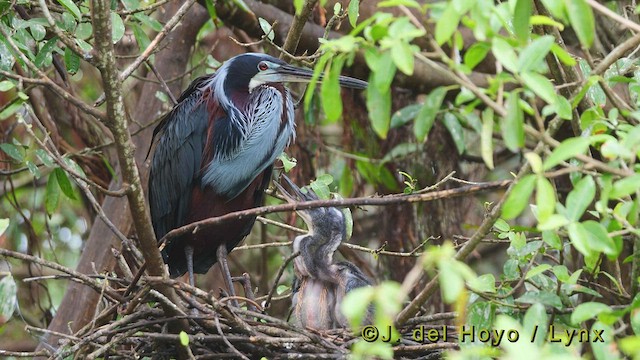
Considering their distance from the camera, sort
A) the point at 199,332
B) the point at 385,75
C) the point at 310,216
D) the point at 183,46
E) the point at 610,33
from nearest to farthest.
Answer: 1. the point at 385,75
2. the point at 199,332
3. the point at 310,216
4. the point at 183,46
5. the point at 610,33

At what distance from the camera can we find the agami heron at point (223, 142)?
4457mm

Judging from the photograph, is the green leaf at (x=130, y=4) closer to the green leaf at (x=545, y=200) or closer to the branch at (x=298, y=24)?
the branch at (x=298, y=24)

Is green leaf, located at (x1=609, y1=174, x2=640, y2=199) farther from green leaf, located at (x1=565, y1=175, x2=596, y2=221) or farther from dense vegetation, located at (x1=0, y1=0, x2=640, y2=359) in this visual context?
green leaf, located at (x1=565, y1=175, x2=596, y2=221)

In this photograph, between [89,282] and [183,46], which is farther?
[183,46]

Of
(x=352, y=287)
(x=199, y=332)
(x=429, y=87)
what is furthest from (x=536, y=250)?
(x=429, y=87)

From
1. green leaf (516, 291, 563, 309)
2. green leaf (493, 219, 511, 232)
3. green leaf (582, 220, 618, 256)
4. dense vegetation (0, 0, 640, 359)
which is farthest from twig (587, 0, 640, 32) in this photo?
green leaf (493, 219, 511, 232)

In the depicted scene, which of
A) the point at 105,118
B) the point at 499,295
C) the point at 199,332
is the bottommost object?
the point at 199,332

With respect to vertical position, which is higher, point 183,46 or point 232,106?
point 183,46

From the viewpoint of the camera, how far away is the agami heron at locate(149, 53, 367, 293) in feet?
14.6

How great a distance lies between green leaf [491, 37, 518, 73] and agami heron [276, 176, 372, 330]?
7.05ft

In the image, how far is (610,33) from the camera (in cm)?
604

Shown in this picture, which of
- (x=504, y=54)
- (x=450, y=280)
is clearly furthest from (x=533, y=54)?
(x=450, y=280)

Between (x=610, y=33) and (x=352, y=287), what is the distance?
3.00 m

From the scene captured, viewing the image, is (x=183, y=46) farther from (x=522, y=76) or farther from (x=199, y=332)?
(x=522, y=76)
